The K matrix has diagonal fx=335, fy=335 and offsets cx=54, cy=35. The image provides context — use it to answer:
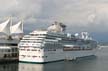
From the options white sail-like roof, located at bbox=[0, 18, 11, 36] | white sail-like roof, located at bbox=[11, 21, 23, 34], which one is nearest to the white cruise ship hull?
white sail-like roof, located at bbox=[0, 18, 11, 36]

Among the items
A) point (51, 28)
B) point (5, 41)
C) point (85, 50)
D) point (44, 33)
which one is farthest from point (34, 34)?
point (85, 50)

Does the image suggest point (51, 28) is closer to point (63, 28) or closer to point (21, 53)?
point (63, 28)

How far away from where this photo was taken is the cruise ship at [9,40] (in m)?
87.9

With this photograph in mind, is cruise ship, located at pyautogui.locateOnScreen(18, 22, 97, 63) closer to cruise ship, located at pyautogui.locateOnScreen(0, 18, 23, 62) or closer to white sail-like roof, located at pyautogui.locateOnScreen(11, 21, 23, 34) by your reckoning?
cruise ship, located at pyautogui.locateOnScreen(0, 18, 23, 62)

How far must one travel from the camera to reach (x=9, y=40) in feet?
311

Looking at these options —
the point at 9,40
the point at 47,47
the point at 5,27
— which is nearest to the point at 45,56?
the point at 47,47

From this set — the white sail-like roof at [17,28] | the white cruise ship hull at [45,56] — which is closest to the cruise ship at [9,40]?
the white sail-like roof at [17,28]

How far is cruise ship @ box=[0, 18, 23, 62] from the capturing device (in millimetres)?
87875

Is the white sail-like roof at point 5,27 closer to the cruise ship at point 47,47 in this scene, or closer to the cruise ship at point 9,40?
the cruise ship at point 9,40

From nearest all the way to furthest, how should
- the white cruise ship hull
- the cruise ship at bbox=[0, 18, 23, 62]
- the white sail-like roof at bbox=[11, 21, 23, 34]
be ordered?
the white cruise ship hull, the cruise ship at bbox=[0, 18, 23, 62], the white sail-like roof at bbox=[11, 21, 23, 34]

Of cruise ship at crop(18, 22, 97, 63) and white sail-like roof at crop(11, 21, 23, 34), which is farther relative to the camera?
white sail-like roof at crop(11, 21, 23, 34)

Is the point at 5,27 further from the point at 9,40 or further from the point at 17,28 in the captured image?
the point at 17,28

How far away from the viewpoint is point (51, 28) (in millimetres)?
113062

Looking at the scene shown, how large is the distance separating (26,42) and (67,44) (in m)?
21.3
